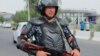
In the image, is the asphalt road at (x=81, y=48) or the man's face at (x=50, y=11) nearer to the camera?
the man's face at (x=50, y=11)

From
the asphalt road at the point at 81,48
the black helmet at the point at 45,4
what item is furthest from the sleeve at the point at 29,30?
the asphalt road at the point at 81,48

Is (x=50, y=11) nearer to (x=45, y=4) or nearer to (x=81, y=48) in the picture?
(x=45, y=4)

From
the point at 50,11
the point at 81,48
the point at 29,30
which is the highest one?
the point at 50,11

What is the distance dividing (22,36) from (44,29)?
24 centimetres

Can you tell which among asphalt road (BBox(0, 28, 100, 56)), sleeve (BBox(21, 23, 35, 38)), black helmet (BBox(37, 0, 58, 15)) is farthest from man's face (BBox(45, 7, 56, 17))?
asphalt road (BBox(0, 28, 100, 56))

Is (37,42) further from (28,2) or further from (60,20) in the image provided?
(28,2)

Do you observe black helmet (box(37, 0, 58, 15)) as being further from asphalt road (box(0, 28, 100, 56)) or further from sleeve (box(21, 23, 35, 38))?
asphalt road (box(0, 28, 100, 56))

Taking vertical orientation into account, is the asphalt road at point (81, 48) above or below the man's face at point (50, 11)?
below

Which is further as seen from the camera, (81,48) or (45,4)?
(81,48)

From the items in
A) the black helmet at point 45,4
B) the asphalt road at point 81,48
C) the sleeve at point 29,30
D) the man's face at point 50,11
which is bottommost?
the asphalt road at point 81,48

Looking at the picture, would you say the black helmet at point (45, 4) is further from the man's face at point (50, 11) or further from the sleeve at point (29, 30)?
the sleeve at point (29, 30)

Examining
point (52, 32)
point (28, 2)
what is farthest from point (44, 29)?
point (28, 2)

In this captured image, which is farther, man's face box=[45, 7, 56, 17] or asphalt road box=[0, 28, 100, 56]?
asphalt road box=[0, 28, 100, 56]

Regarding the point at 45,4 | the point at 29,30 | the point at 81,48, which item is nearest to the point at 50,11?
the point at 45,4
